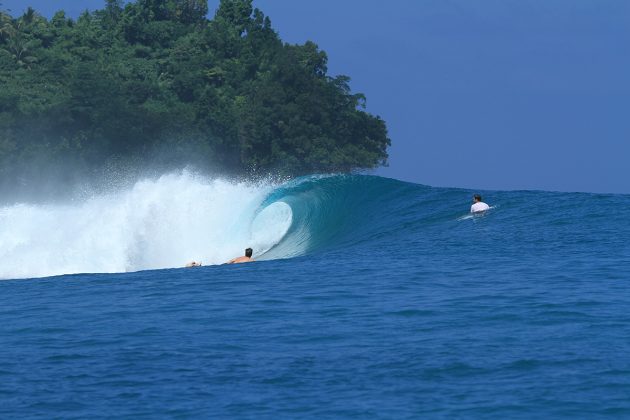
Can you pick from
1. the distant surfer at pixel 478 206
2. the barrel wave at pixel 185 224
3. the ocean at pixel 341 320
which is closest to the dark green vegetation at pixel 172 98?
the barrel wave at pixel 185 224

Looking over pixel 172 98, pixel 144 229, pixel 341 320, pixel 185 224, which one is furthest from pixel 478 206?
pixel 172 98

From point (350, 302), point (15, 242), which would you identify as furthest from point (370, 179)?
point (350, 302)

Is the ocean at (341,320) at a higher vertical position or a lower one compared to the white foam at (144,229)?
lower

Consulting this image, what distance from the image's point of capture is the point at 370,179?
117 ft

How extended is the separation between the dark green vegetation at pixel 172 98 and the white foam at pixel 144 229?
39.5 metres

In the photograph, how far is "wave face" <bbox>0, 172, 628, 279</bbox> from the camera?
2684cm

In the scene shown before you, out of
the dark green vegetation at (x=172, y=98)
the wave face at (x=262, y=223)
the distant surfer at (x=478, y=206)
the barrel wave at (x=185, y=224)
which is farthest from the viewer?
the dark green vegetation at (x=172, y=98)

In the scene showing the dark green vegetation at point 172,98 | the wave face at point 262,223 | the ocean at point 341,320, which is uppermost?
the dark green vegetation at point 172,98

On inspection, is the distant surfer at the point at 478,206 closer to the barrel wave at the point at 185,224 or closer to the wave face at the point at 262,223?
the wave face at the point at 262,223

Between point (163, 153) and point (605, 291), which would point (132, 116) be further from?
point (605, 291)

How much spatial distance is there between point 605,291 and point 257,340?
17.8ft

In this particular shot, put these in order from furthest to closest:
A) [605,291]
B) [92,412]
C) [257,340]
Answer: [605,291] → [257,340] → [92,412]

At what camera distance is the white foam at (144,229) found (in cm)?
2894

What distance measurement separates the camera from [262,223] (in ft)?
107
